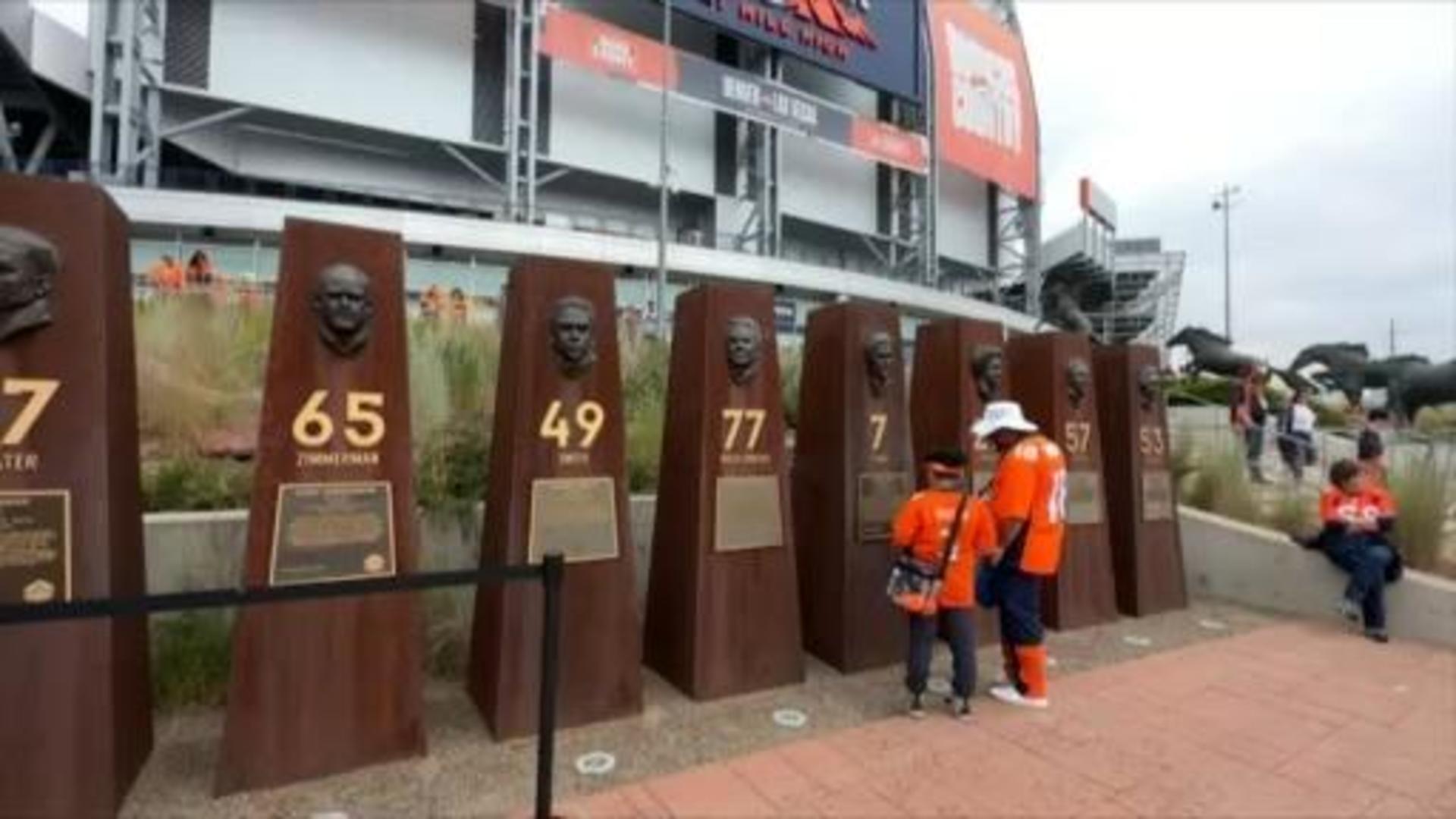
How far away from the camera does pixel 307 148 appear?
29.9 meters

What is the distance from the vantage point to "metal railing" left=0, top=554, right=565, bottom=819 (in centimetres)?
245

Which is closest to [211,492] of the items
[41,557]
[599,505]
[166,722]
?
[166,722]

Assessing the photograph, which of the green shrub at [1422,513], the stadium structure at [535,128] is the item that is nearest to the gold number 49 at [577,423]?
the green shrub at [1422,513]

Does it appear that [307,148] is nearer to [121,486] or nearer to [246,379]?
[246,379]

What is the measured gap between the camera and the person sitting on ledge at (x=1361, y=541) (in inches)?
285

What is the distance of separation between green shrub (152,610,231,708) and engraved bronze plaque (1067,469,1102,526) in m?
6.09

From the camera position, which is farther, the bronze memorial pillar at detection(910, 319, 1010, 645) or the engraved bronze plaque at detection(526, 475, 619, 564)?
the bronze memorial pillar at detection(910, 319, 1010, 645)

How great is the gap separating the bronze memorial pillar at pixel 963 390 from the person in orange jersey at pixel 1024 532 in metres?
1.26

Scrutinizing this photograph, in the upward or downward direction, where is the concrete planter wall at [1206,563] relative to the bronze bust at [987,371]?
downward

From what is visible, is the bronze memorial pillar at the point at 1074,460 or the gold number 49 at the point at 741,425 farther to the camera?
the bronze memorial pillar at the point at 1074,460

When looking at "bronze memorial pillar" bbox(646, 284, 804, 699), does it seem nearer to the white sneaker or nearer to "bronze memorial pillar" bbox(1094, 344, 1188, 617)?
the white sneaker

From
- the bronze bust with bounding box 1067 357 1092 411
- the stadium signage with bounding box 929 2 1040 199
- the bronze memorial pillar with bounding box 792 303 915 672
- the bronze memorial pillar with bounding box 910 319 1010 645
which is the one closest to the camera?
the bronze memorial pillar with bounding box 792 303 915 672

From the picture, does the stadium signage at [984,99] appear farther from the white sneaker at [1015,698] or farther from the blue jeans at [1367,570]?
the white sneaker at [1015,698]

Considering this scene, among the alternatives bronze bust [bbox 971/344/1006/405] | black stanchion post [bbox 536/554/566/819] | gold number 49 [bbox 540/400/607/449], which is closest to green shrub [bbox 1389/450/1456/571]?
bronze bust [bbox 971/344/1006/405]
